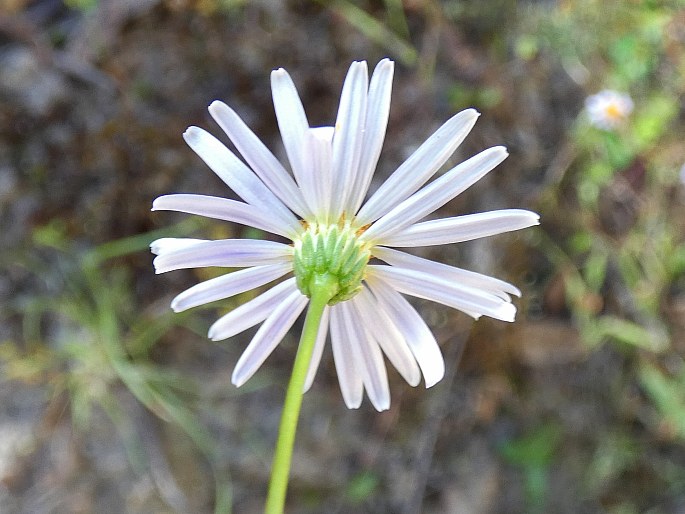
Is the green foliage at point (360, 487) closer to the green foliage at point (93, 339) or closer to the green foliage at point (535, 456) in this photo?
the green foliage at point (535, 456)

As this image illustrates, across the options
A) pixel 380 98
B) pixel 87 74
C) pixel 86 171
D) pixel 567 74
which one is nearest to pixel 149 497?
pixel 86 171

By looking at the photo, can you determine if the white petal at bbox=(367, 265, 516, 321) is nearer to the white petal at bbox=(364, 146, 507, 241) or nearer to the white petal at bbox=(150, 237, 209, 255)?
the white petal at bbox=(364, 146, 507, 241)

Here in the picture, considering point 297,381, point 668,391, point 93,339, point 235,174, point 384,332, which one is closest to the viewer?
point 297,381

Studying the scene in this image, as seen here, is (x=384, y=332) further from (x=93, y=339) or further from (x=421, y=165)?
(x=93, y=339)

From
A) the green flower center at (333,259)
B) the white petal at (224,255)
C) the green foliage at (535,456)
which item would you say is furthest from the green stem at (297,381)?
the green foliage at (535,456)

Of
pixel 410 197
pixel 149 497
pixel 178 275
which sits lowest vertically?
pixel 410 197

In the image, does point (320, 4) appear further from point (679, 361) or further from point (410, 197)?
point (679, 361)

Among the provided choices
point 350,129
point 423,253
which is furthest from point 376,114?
point 423,253
